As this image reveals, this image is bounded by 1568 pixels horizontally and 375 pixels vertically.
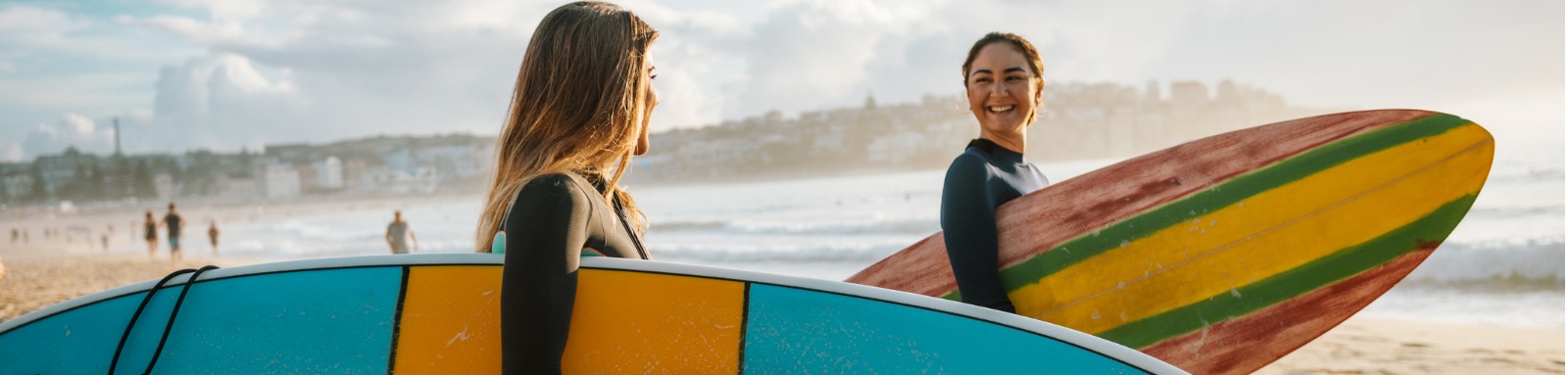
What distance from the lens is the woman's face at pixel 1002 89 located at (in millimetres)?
1651

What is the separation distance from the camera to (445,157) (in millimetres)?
67312

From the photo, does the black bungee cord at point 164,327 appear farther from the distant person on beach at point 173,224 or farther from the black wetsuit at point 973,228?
the distant person on beach at point 173,224

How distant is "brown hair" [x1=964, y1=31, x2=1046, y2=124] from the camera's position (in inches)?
67.6

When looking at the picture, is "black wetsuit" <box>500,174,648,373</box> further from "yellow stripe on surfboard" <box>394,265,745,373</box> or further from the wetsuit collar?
the wetsuit collar

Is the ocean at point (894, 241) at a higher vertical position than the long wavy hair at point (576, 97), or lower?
lower

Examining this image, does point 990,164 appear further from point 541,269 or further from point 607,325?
point 541,269

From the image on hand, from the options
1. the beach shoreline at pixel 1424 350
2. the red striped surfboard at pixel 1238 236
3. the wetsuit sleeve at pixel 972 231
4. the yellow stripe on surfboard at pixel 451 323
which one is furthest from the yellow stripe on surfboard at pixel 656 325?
the beach shoreline at pixel 1424 350

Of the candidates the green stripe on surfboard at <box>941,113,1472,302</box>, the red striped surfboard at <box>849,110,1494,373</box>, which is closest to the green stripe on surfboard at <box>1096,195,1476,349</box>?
the red striped surfboard at <box>849,110,1494,373</box>

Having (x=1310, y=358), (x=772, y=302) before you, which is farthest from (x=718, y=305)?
(x=1310, y=358)

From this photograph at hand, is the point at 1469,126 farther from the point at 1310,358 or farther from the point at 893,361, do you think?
the point at 1310,358

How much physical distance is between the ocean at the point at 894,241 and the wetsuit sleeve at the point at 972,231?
3586 millimetres

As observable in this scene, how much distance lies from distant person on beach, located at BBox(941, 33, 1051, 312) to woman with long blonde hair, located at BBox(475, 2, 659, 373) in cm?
60

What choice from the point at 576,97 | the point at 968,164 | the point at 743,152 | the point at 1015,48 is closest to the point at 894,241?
the point at 1015,48

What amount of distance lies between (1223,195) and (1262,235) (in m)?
0.12
